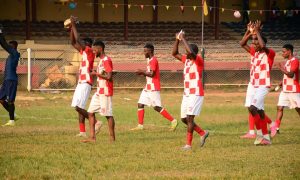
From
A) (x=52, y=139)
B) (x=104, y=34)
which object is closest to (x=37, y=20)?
(x=104, y=34)

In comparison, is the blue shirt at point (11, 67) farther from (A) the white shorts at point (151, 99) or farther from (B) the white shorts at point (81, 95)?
(B) the white shorts at point (81, 95)

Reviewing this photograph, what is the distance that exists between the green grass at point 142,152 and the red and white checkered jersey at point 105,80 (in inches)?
37.8

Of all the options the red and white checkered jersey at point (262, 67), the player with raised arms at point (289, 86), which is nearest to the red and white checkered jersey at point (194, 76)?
the red and white checkered jersey at point (262, 67)

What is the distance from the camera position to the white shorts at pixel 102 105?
14.9 metres

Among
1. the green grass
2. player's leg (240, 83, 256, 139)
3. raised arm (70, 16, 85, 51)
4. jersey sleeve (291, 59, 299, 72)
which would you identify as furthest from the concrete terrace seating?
raised arm (70, 16, 85, 51)

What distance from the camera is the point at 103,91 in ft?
49.0

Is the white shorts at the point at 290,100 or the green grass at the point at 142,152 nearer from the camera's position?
the green grass at the point at 142,152

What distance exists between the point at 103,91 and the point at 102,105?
Answer: 0.27 meters

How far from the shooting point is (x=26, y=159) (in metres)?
12.1

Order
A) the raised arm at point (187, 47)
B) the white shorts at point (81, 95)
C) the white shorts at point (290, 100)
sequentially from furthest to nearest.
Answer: the white shorts at point (290, 100)
the white shorts at point (81, 95)
the raised arm at point (187, 47)

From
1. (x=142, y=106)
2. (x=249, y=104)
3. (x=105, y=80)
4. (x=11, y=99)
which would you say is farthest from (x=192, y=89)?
(x=11, y=99)

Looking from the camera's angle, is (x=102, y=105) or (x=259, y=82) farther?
(x=259, y=82)


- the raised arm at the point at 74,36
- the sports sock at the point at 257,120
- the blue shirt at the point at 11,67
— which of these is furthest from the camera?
the blue shirt at the point at 11,67

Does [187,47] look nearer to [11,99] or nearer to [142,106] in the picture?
[142,106]
